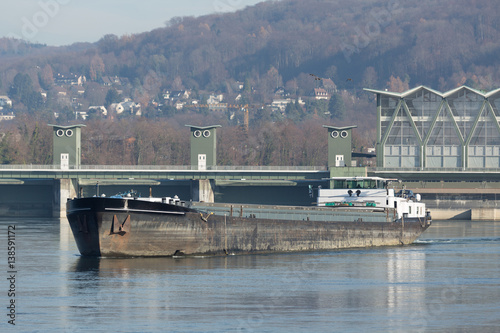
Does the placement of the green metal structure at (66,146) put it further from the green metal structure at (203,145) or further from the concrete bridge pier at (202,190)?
the concrete bridge pier at (202,190)

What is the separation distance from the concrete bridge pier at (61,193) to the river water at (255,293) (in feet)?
263

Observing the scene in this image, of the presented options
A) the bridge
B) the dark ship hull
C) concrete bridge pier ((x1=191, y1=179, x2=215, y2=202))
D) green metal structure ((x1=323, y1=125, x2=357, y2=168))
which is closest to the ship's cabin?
the dark ship hull

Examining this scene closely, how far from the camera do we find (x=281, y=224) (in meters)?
64.7

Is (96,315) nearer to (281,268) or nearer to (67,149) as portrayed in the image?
(281,268)

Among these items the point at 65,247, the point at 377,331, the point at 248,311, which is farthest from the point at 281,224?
the point at 377,331

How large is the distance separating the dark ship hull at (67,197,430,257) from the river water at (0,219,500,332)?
110cm

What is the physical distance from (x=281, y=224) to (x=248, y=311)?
91.0 ft

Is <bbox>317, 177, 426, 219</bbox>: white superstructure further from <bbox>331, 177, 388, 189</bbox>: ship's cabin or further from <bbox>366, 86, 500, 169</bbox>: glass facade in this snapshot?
<bbox>366, 86, 500, 169</bbox>: glass facade

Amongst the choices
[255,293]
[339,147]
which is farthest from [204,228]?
[339,147]

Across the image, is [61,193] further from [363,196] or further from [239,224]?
[239,224]

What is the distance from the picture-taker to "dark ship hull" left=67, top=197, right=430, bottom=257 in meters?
54.9

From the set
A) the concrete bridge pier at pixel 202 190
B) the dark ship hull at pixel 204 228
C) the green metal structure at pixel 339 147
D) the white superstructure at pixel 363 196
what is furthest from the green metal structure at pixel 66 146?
the dark ship hull at pixel 204 228

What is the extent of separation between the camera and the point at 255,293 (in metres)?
42.4

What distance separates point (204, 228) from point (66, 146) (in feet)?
316
